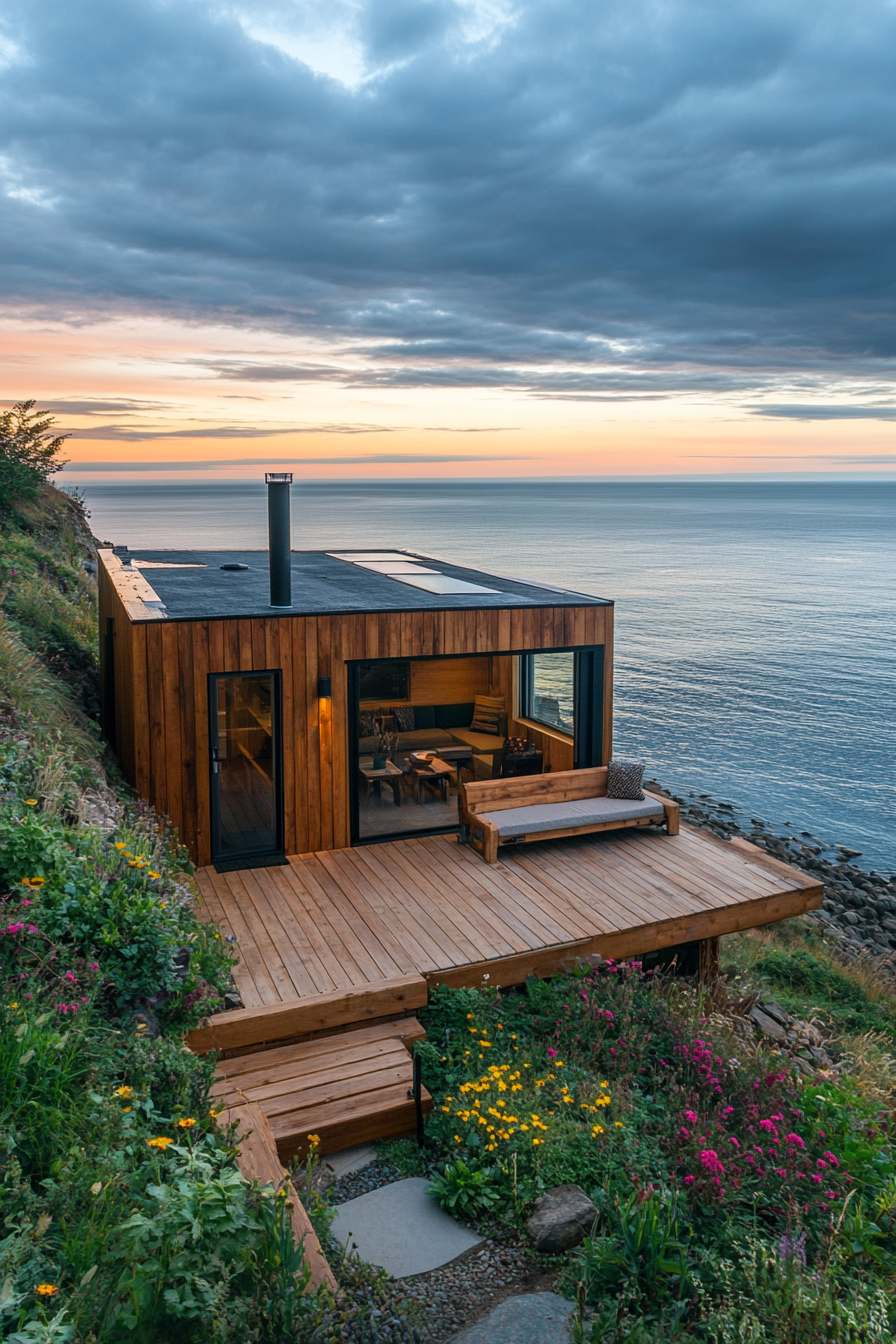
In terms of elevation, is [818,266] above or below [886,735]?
above

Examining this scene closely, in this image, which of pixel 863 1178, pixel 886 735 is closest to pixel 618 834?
pixel 863 1178

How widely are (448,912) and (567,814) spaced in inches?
82.1

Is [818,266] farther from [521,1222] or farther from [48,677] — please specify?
[521,1222]

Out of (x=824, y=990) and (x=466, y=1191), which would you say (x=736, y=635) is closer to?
(x=824, y=990)

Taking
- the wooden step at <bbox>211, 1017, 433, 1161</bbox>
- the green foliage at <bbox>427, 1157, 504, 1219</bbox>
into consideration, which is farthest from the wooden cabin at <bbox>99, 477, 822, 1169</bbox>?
the green foliage at <bbox>427, 1157, 504, 1219</bbox>

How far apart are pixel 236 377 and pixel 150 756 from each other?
1437 inches

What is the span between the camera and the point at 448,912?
7270 millimetres

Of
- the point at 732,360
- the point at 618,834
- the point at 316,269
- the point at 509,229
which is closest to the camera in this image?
the point at 618,834

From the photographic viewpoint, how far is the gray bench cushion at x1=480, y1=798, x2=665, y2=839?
8.48 meters

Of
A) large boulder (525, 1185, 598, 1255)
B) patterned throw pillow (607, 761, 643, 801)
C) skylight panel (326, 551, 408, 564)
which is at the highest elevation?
skylight panel (326, 551, 408, 564)

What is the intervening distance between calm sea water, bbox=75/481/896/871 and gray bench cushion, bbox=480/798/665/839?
32.6ft

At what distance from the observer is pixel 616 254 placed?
2222 centimetres

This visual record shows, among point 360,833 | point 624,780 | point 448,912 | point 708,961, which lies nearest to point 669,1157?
point 448,912

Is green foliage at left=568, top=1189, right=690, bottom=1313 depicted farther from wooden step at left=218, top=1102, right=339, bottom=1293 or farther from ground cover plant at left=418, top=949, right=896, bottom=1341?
wooden step at left=218, top=1102, right=339, bottom=1293
